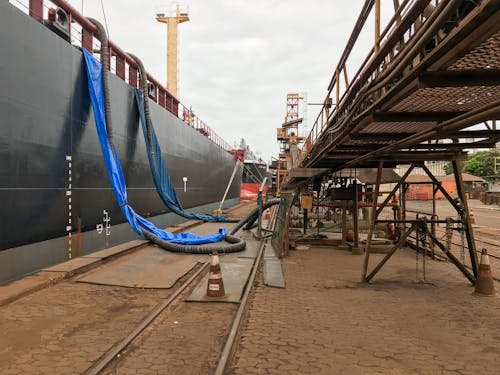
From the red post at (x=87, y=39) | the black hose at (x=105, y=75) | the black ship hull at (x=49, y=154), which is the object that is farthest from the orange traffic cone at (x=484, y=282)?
the red post at (x=87, y=39)

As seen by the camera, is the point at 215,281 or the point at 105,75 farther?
the point at 105,75

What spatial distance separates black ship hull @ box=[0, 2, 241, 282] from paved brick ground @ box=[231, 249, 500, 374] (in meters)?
4.38

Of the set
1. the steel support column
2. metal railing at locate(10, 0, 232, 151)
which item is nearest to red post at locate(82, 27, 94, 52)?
metal railing at locate(10, 0, 232, 151)

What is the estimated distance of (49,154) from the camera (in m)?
7.81

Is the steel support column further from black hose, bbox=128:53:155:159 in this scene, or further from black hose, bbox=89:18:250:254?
black hose, bbox=128:53:155:159

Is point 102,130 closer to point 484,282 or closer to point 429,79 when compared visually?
point 429,79

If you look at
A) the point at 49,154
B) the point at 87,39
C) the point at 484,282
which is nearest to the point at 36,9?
the point at 87,39

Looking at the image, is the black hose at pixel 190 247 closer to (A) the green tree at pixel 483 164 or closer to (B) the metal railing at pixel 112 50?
(B) the metal railing at pixel 112 50

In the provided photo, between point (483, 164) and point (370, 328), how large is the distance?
6582 cm

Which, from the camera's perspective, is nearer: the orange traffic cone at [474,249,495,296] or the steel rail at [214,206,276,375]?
the steel rail at [214,206,276,375]

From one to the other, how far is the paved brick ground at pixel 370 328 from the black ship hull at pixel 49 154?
438cm

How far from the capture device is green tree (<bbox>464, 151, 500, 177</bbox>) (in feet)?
194

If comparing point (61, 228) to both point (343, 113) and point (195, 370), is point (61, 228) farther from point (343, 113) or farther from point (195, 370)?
point (343, 113)

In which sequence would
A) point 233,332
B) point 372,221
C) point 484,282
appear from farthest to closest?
point 372,221, point 484,282, point 233,332
